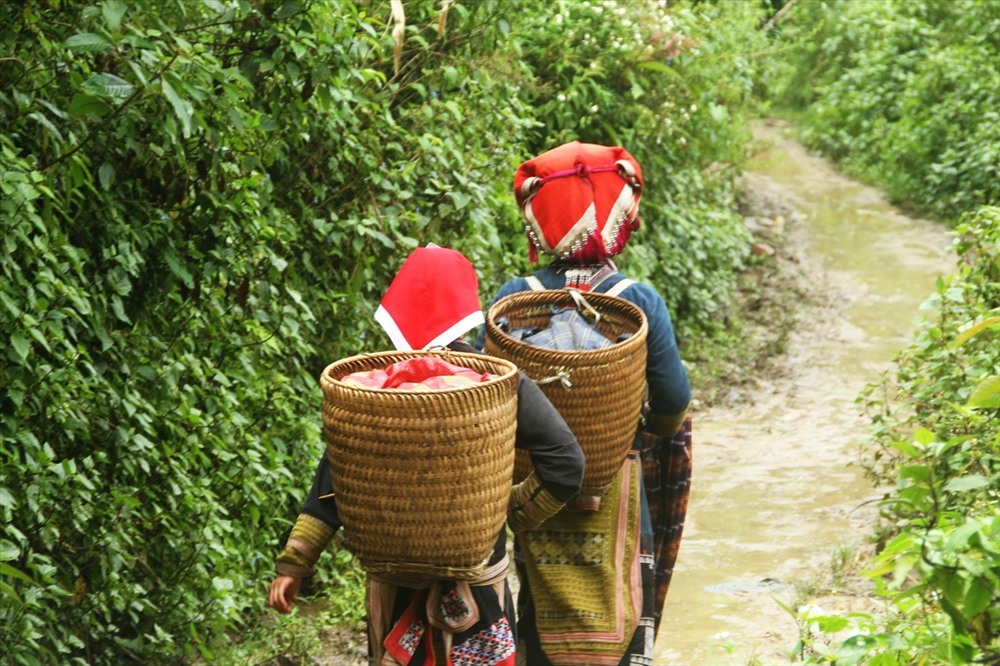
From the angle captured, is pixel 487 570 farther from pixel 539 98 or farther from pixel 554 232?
pixel 539 98

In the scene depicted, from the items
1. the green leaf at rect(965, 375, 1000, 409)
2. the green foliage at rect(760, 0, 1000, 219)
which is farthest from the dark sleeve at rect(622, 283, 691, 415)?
the green foliage at rect(760, 0, 1000, 219)

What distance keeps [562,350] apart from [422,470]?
2.16ft

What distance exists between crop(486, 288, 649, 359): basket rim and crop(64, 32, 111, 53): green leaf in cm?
127

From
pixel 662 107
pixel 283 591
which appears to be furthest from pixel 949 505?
pixel 662 107

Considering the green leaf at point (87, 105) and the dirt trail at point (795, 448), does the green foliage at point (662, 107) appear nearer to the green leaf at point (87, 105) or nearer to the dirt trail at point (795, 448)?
the dirt trail at point (795, 448)

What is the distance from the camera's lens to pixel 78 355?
12.5 ft

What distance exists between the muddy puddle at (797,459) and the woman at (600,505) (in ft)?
1.85

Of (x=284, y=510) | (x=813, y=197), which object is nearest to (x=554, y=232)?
(x=284, y=510)

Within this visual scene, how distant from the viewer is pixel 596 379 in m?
3.04

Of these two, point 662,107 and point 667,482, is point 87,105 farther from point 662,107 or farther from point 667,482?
point 662,107

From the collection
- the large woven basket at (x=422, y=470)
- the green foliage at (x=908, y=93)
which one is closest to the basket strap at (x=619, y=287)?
the large woven basket at (x=422, y=470)

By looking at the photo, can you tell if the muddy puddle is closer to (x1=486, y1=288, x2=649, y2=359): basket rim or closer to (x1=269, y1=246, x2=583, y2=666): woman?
(x1=486, y1=288, x2=649, y2=359): basket rim

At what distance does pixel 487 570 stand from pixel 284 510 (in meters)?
2.41

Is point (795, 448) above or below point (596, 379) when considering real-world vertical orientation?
below
